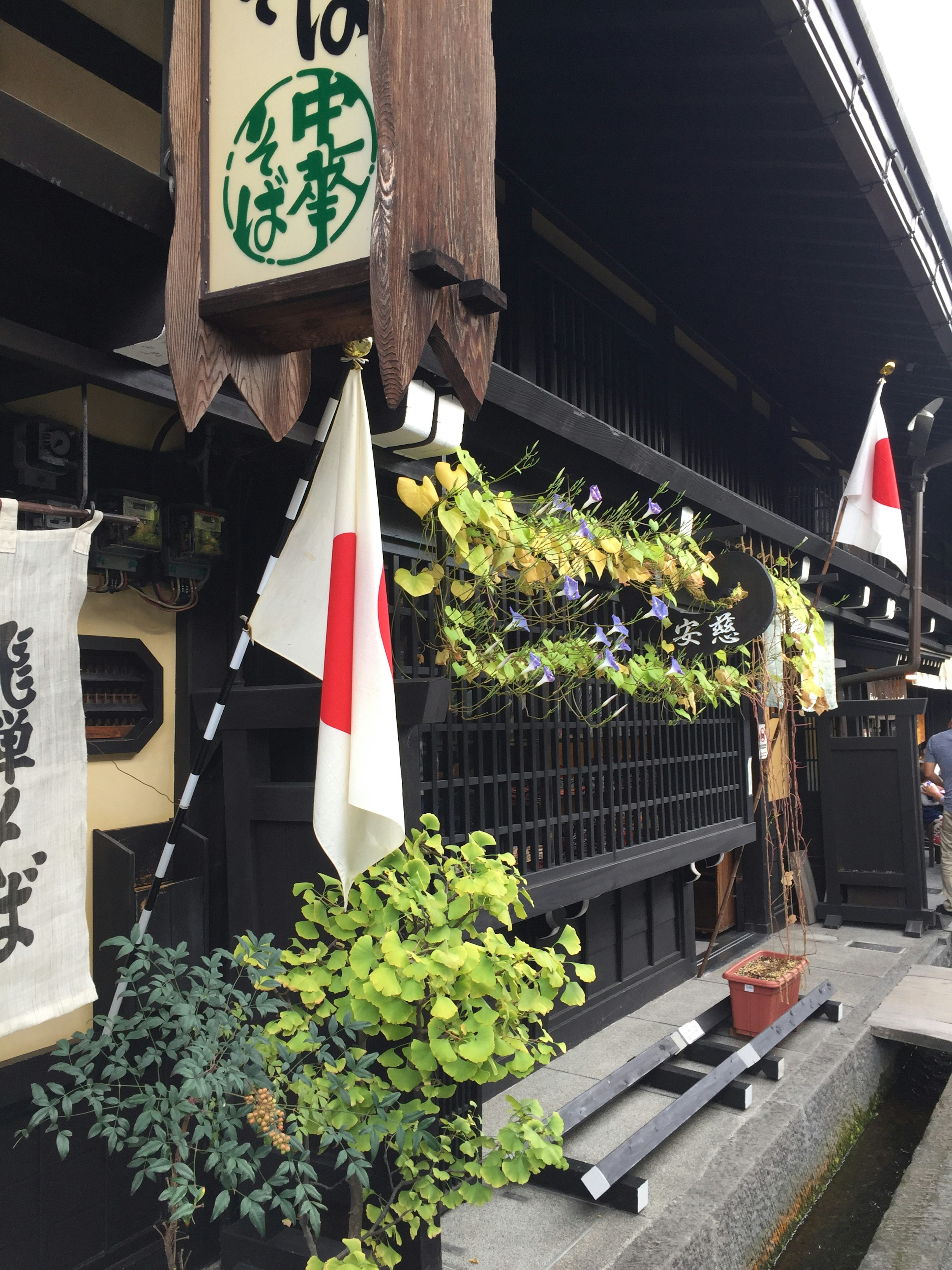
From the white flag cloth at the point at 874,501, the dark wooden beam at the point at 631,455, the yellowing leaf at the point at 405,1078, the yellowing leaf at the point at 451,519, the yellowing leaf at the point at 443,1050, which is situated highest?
the white flag cloth at the point at 874,501

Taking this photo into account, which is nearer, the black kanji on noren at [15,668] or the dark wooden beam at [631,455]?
the black kanji on noren at [15,668]

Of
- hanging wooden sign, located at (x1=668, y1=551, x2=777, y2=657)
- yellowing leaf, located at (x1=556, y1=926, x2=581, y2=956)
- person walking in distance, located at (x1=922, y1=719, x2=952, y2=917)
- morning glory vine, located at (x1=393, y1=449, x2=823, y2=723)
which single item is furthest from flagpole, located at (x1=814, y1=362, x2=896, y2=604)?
yellowing leaf, located at (x1=556, y1=926, x2=581, y2=956)

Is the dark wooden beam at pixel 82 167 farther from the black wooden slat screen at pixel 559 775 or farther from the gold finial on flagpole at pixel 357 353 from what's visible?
the black wooden slat screen at pixel 559 775

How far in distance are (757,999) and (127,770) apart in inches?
194

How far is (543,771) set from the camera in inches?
221

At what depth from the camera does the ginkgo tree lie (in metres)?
3.14

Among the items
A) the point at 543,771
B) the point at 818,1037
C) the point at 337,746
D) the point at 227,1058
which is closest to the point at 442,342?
the point at 337,746

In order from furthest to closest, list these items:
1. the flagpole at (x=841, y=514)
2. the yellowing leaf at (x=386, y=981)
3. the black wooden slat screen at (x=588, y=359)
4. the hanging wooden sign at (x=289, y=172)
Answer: the flagpole at (x=841, y=514) → the black wooden slat screen at (x=588, y=359) → the yellowing leaf at (x=386, y=981) → the hanging wooden sign at (x=289, y=172)

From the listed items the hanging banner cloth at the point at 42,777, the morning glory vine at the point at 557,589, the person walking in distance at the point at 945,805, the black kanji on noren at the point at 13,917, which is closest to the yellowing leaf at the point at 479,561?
the morning glory vine at the point at 557,589

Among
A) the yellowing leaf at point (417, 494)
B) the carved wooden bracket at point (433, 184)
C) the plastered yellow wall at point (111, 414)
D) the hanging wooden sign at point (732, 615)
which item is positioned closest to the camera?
the carved wooden bracket at point (433, 184)

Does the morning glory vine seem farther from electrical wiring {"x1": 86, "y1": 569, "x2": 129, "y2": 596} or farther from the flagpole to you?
the flagpole

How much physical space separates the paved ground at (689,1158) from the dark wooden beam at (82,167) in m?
4.27

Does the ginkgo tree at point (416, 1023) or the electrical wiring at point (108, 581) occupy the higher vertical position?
the electrical wiring at point (108, 581)

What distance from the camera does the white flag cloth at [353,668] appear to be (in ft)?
10.3
